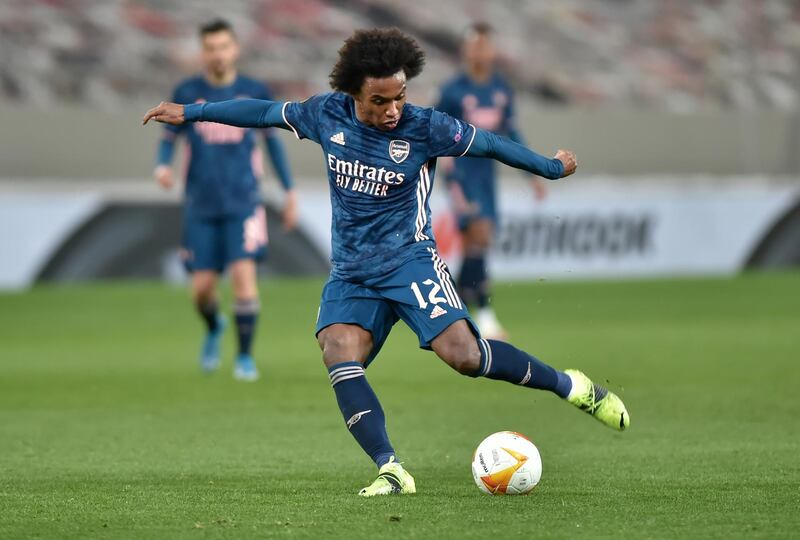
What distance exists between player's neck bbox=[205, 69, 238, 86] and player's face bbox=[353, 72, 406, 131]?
14.9ft

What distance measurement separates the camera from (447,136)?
5738mm

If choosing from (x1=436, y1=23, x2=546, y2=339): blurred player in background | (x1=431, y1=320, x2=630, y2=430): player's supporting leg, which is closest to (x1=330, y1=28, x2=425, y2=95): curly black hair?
(x1=431, y1=320, x2=630, y2=430): player's supporting leg

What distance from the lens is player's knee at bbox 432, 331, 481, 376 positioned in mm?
5758

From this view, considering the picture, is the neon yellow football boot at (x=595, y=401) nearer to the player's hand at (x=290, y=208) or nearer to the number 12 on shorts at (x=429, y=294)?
the number 12 on shorts at (x=429, y=294)

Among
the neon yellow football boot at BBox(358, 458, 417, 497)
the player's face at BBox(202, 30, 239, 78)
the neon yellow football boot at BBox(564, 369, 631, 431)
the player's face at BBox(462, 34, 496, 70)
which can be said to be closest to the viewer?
the neon yellow football boot at BBox(358, 458, 417, 497)

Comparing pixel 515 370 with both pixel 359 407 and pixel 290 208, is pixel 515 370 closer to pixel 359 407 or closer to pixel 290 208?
pixel 359 407

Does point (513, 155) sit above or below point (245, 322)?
above

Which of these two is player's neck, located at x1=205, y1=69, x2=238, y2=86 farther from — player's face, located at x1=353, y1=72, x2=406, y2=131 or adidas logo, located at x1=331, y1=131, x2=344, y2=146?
player's face, located at x1=353, y1=72, x2=406, y2=131

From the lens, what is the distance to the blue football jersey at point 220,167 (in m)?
10.1

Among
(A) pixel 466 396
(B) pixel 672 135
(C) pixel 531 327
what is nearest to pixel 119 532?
(A) pixel 466 396

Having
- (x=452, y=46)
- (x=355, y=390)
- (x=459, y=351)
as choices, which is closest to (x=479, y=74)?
(x=459, y=351)

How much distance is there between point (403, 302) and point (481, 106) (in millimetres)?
6875

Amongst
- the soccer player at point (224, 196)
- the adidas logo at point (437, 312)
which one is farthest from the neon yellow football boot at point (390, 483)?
the soccer player at point (224, 196)

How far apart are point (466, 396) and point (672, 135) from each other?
11505mm
